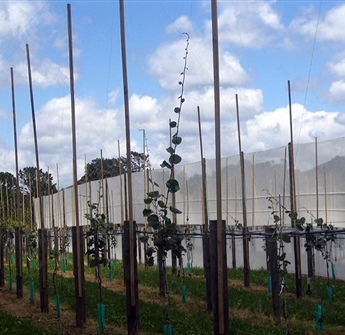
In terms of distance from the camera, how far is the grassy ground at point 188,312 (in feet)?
31.8

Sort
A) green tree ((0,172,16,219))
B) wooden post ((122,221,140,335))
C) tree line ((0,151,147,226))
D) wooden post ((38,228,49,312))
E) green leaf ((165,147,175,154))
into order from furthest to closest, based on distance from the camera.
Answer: green tree ((0,172,16,219))
tree line ((0,151,147,226))
wooden post ((38,228,49,312))
wooden post ((122,221,140,335))
green leaf ((165,147,175,154))

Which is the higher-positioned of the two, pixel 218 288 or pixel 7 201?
pixel 7 201

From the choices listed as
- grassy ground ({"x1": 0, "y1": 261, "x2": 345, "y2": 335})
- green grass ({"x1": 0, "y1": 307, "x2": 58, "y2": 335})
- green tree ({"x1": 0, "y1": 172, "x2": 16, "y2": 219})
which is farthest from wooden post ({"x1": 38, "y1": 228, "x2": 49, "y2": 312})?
green tree ({"x1": 0, "y1": 172, "x2": 16, "y2": 219})

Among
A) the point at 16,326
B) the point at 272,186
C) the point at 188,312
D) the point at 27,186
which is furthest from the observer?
the point at 27,186

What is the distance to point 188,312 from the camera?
37.2 feet

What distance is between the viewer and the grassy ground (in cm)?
968

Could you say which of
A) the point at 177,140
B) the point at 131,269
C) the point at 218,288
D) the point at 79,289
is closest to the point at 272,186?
the point at 79,289

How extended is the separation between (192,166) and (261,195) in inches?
173

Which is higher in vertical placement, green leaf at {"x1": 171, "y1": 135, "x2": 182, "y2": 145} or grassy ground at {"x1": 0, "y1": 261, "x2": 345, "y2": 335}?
green leaf at {"x1": 171, "y1": 135, "x2": 182, "y2": 145}

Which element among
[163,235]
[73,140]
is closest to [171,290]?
[73,140]

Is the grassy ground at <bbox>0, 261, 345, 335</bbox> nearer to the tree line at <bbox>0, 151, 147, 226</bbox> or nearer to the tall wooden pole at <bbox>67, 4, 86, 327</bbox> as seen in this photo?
the tall wooden pole at <bbox>67, 4, 86, 327</bbox>

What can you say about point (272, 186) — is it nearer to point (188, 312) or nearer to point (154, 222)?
point (188, 312)

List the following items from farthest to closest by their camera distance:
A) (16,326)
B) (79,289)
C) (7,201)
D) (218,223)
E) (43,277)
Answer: (7,201), (43,277), (16,326), (79,289), (218,223)

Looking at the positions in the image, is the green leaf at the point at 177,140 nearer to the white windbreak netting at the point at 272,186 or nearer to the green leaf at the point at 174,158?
the green leaf at the point at 174,158
